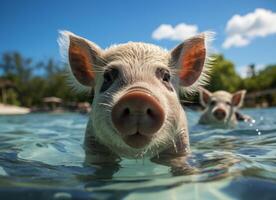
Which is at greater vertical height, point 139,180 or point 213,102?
point 213,102

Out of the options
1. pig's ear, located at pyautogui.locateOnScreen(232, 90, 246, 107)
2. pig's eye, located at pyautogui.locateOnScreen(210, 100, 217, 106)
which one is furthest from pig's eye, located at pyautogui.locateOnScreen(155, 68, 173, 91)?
pig's ear, located at pyautogui.locateOnScreen(232, 90, 246, 107)

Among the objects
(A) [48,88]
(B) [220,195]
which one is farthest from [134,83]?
(A) [48,88]

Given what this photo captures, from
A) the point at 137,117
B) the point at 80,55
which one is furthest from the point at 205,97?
the point at 137,117

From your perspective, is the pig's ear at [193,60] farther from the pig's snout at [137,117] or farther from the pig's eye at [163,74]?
the pig's snout at [137,117]

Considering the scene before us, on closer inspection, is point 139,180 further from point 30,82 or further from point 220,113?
point 30,82

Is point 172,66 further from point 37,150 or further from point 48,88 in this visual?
point 48,88

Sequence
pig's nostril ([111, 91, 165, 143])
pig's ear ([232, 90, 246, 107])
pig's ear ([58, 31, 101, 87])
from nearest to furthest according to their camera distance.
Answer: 1. pig's nostril ([111, 91, 165, 143])
2. pig's ear ([58, 31, 101, 87])
3. pig's ear ([232, 90, 246, 107])

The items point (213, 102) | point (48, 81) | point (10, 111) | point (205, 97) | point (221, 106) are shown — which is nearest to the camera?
point (221, 106)

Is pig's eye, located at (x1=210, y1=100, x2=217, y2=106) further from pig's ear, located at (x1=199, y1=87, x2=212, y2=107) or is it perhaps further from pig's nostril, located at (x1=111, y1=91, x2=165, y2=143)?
pig's nostril, located at (x1=111, y1=91, x2=165, y2=143)
